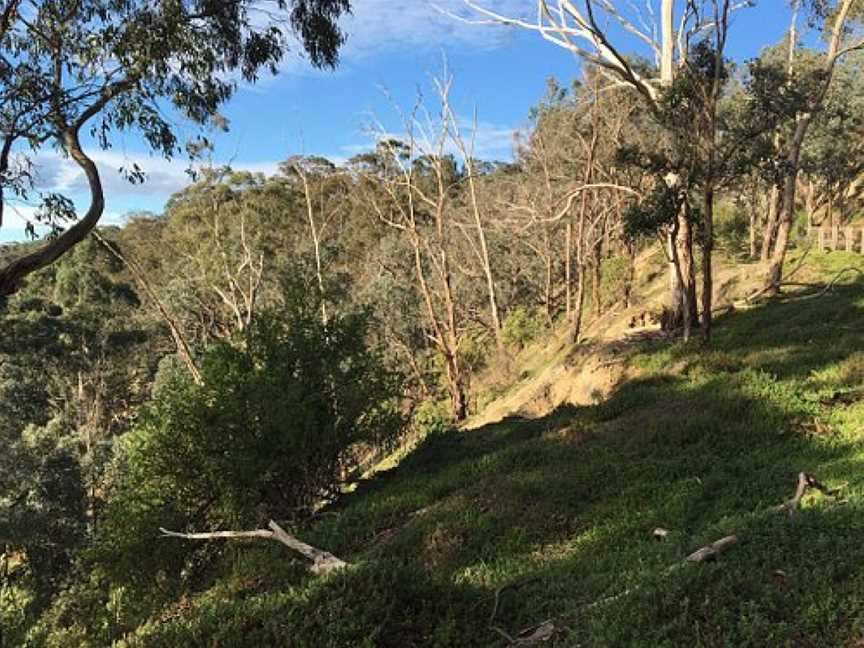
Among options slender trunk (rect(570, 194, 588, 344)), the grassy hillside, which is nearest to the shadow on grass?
the grassy hillside

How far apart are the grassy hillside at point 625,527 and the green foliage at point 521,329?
18.4m

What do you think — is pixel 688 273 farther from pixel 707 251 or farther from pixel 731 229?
pixel 731 229

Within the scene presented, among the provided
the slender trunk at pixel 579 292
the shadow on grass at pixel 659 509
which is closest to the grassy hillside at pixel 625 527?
the shadow on grass at pixel 659 509

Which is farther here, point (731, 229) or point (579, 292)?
point (731, 229)

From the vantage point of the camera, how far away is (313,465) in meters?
12.2

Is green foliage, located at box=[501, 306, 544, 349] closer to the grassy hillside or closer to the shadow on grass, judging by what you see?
the shadow on grass

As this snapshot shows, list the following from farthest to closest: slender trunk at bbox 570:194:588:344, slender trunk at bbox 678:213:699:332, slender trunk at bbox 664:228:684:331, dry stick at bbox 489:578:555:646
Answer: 1. slender trunk at bbox 570:194:588:344
2. slender trunk at bbox 664:228:684:331
3. slender trunk at bbox 678:213:699:332
4. dry stick at bbox 489:578:555:646

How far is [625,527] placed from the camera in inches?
298

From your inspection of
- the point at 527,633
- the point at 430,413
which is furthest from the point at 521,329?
the point at 527,633

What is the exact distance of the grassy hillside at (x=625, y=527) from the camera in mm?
4586

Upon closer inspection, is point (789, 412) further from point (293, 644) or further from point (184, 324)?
point (184, 324)

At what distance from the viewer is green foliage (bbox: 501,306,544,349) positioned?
34531mm

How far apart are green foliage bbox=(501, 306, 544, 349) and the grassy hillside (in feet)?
60.4

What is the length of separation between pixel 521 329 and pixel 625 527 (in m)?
27.6
